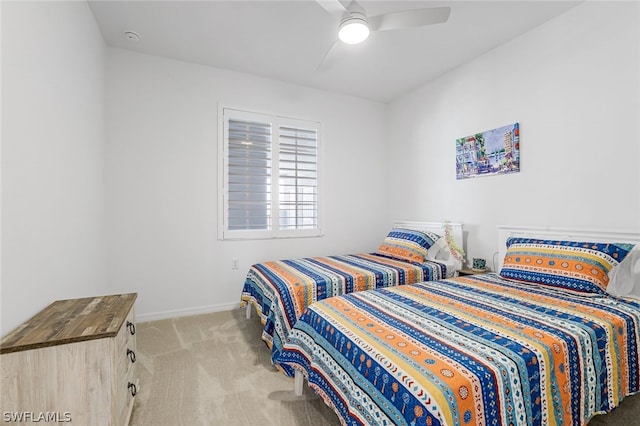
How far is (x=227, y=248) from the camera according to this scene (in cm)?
344

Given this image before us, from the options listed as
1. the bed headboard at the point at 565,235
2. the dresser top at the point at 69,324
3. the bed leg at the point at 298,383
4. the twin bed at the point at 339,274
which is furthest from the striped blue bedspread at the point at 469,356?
the dresser top at the point at 69,324

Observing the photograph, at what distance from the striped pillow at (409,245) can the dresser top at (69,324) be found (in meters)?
2.53

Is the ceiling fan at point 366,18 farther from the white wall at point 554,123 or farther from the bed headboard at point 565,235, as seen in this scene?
the bed headboard at point 565,235

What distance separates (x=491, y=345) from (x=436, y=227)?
2.42 metres

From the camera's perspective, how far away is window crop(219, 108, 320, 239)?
11.3 feet

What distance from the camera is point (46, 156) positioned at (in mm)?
1568

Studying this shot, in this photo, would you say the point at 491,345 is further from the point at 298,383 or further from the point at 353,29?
the point at 353,29

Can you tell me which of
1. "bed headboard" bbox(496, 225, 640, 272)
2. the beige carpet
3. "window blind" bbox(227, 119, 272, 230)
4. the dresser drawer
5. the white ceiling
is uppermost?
the white ceiling

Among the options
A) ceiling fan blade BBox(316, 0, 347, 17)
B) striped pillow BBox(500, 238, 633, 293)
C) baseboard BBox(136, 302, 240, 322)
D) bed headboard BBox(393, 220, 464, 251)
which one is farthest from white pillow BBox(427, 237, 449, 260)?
ceiling fan blade BBox(316, 0, 347, 17)

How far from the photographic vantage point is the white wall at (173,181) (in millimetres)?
2973

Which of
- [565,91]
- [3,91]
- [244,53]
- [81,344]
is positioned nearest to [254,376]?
[81,344]

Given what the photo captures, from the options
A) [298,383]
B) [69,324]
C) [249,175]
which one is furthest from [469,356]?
[249,175]

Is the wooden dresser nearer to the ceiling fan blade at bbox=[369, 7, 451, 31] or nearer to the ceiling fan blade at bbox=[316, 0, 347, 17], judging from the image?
the ceiling fan blade at bbox=[316, 0, 347, 17]

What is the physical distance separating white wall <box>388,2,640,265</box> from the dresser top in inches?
125
